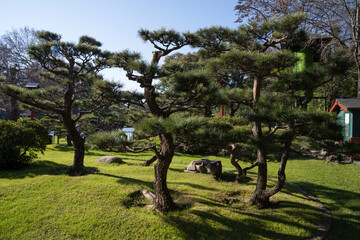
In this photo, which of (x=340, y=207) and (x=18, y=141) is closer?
(x=340, y=207)

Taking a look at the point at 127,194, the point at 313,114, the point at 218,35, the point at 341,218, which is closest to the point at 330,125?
the point at 313,114

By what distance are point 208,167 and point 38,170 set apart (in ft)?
15.4

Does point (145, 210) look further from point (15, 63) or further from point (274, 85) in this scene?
point (15, 63)

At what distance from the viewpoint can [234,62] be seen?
3902mm

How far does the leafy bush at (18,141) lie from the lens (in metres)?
6.10

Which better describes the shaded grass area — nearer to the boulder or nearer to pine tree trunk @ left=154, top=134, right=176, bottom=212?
the boulder

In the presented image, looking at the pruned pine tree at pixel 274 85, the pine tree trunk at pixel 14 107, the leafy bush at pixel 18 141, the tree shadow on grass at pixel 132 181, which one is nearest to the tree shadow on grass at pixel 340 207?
the pruned pine tree at pixel 274 85

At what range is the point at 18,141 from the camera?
633cm

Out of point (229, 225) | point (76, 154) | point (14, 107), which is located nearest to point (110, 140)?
point (229, 225)

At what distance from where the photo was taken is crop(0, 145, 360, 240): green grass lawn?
3441mm

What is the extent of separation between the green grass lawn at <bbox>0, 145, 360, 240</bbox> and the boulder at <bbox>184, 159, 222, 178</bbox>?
1.03 ft

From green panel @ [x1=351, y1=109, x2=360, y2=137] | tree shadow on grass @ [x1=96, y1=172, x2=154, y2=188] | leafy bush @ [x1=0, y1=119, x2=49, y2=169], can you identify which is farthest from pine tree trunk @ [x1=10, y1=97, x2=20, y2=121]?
green panel @ [x1=351, y1=109, x2=360, y2=137]

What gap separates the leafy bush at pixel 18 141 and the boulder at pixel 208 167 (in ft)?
15.0

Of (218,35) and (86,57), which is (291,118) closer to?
(218,35)
